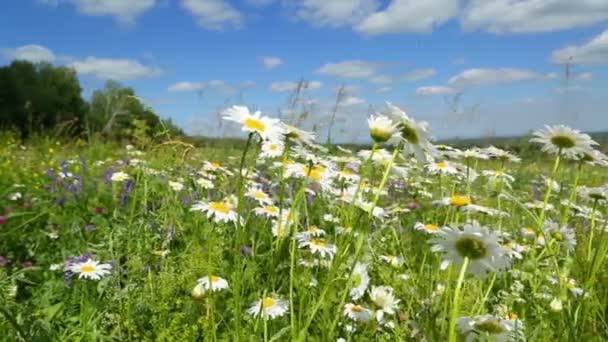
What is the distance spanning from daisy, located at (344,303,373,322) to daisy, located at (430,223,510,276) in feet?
1.84

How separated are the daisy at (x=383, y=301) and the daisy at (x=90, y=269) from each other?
0.84m

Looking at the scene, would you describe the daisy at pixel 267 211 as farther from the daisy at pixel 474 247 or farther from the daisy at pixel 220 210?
the daisy at pixel 474 247

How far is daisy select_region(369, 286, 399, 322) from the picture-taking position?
1.69 m

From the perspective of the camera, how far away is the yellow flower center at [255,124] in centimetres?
126

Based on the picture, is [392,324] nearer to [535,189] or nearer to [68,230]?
[68,230]

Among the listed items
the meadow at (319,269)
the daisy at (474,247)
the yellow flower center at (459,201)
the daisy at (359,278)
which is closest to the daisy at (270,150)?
the meadow at (319,269)

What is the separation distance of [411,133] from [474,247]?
1.03ft

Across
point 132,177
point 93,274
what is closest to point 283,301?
point 93,274

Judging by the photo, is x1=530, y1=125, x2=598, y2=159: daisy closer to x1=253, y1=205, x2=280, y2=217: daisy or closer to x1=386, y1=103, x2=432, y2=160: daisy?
x1=386, y1=103, x2=432, y2=160: daisy

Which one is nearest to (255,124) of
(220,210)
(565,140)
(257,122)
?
(257,122)

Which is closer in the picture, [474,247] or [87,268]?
[474,247]

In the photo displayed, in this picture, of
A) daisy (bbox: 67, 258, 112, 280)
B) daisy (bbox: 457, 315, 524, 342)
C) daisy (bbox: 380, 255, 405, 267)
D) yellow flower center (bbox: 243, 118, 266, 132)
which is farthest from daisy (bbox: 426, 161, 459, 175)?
daisy (bbox: 67, 258, 112, 280)

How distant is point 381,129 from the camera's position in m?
1.29

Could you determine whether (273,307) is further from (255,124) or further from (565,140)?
(565,140)
